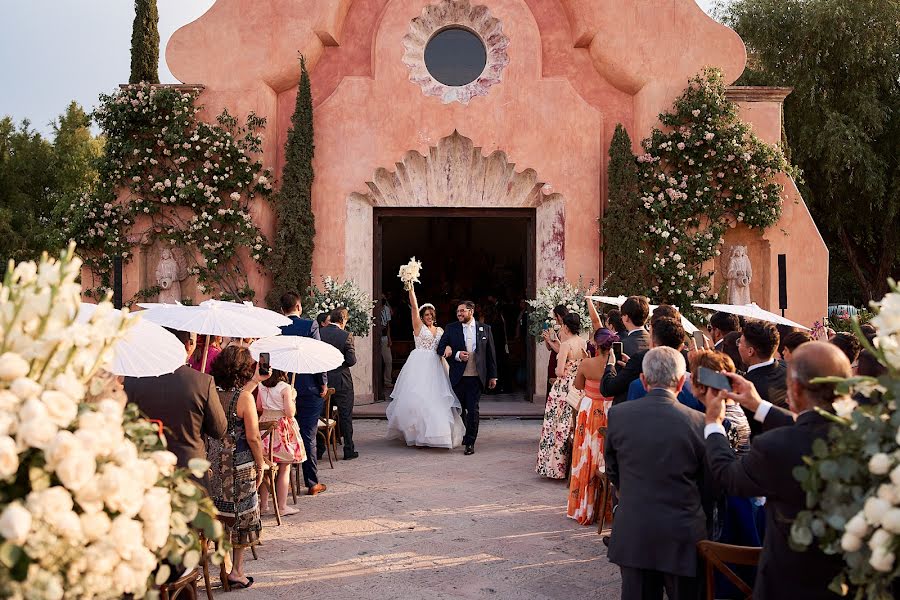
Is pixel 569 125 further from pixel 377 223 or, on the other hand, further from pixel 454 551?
pixel 454 551

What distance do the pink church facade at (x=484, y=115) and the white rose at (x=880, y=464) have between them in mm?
12370

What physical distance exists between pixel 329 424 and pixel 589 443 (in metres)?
3.63

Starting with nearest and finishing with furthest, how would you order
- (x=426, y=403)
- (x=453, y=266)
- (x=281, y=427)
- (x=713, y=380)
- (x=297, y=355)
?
(x=713, y=380)
(x=297, y=355)
(x=281, y=427)
(x=426, y=403)
(x=453, y=266)

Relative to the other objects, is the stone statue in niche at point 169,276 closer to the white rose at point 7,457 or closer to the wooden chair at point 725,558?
the wooden chair at point 725,558

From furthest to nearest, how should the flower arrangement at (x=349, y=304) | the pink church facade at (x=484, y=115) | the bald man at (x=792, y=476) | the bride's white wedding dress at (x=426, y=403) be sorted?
the pink church facade at (x=484, y=115) → the flower arrangement at (x=349, y=304) → the bride's white wedding dress at (x=426, y=403) → the bald man at (x=792, y=476)

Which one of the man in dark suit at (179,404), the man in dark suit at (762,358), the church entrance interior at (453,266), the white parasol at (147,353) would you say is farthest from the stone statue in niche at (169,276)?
the man in dark suit at (762,358)

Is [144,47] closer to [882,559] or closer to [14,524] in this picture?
[14,524]

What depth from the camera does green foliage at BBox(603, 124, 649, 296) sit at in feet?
47.4

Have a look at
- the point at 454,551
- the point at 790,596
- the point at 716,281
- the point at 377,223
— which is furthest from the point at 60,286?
the point at 716,281

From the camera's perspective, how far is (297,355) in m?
7.07

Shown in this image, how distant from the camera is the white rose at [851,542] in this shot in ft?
8.79

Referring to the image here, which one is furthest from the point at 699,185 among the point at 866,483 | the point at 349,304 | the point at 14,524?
the point at 14,524

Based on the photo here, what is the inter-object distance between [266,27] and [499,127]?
4.50 meters

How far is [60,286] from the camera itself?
8.46ft
